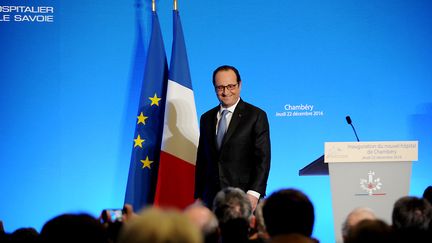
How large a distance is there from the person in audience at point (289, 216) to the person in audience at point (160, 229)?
0.95 meters

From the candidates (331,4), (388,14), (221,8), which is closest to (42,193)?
(221,8)

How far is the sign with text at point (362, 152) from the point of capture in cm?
477

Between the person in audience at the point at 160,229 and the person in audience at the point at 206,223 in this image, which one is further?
the person in audience at the point at 206,223

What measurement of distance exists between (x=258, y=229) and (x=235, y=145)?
1.69 metres

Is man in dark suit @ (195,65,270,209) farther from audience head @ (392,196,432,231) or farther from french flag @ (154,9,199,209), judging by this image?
audience head @ (392,196,432,231)

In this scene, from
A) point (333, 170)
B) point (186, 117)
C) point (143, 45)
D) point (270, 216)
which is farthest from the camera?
point (143, 45)

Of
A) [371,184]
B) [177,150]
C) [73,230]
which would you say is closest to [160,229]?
[73,230]

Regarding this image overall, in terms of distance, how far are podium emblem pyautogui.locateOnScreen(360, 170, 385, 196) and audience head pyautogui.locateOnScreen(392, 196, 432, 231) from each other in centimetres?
168

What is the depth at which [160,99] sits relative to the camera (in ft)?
19.5

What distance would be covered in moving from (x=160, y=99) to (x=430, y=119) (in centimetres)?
274

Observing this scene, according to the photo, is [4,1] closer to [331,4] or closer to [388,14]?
[331,4]

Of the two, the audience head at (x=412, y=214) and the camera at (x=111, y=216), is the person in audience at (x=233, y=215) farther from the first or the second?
the audience head at (x=412, y=214)

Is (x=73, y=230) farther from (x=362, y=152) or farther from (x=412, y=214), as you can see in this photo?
(x=362, y=152)

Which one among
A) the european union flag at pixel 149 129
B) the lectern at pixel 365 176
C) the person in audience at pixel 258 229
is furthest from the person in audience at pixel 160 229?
the european union flag at pixel 149 129
